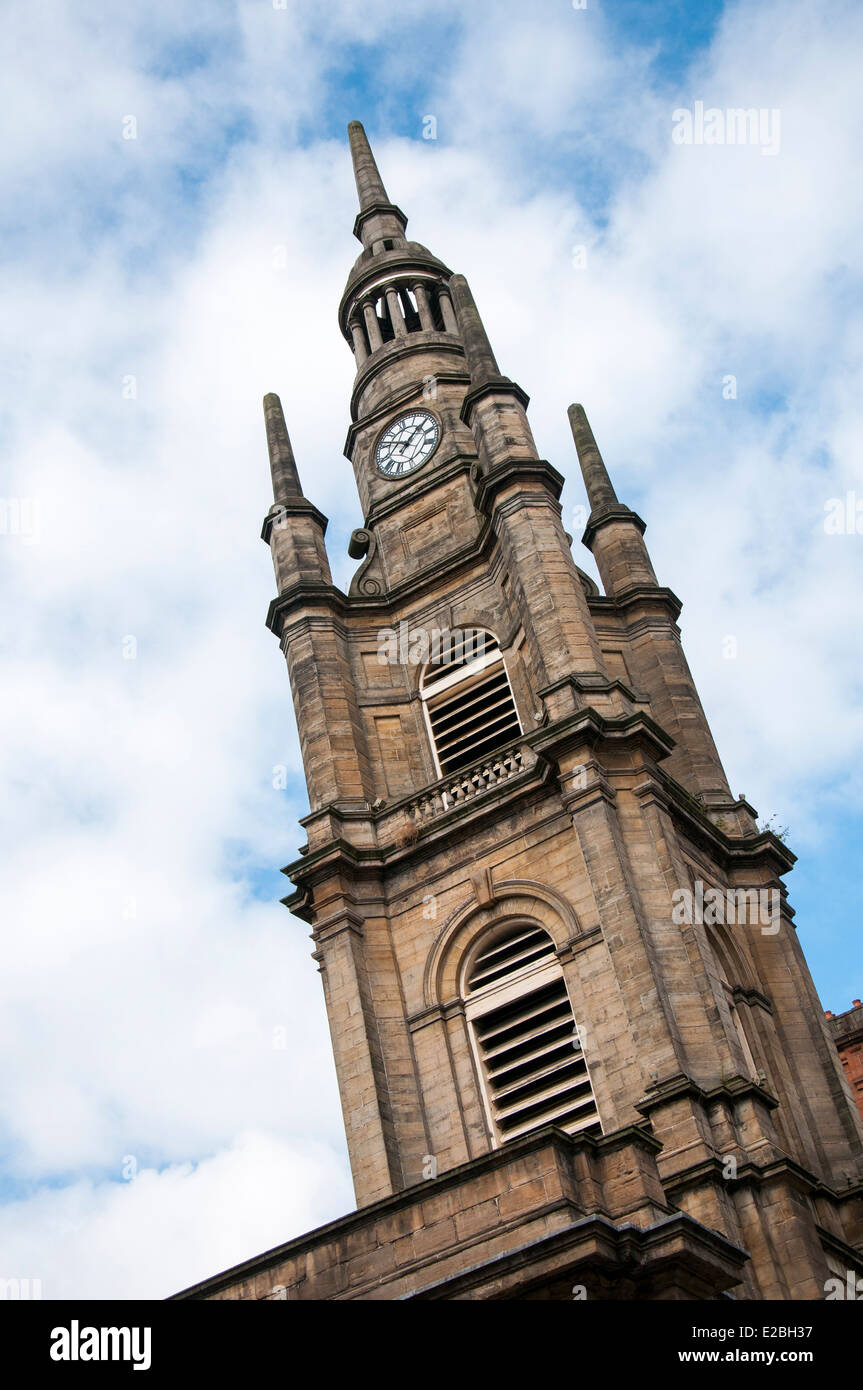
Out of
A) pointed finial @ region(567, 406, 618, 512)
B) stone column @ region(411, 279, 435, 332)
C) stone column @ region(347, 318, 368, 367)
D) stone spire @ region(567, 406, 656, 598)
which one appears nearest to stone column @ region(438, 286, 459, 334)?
stone column @ region(411, 279, 435, 332)

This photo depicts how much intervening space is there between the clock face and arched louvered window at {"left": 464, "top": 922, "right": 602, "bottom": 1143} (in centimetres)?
1195

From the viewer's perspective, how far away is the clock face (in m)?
34.6

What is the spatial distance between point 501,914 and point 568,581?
587 cm

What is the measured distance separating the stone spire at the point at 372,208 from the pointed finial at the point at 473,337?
6.80 metres

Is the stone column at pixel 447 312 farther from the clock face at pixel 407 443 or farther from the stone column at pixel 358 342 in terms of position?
the clock face at pixel 407 443

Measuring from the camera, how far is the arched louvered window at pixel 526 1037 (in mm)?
23672

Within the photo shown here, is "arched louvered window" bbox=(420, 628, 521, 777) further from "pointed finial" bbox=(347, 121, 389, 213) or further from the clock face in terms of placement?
"pointed finial" bbox=(347, 121, 389, 213)

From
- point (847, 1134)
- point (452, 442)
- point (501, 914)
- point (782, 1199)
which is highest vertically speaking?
point (452, 442)

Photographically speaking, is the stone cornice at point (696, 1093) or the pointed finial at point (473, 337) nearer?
the stone cornice at point (696, 1093)

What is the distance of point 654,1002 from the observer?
899 inches

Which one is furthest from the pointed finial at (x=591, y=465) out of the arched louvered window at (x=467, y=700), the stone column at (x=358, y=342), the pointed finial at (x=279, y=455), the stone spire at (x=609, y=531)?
the pointed finial at (x=279, y=455)
